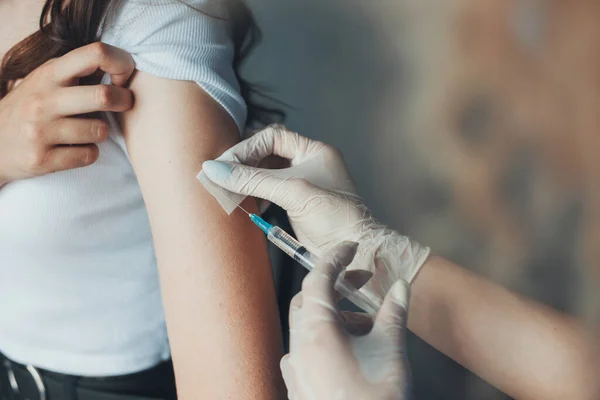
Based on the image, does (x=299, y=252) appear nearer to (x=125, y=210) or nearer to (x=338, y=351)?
(x=338, y=351)

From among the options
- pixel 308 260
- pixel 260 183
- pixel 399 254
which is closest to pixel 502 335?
pixel 399 254

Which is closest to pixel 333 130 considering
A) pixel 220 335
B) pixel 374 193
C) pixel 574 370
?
pixel 374 193

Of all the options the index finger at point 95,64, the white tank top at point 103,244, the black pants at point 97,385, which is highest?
the index finger at point 95,64

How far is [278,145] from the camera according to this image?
748mm

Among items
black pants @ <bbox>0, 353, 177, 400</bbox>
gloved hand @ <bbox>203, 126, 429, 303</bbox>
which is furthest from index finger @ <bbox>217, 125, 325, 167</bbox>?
black pants @ <bbox>0, 353, 177, 400</bbox>

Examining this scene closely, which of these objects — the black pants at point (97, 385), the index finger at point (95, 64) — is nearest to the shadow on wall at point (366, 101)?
the index finger at point (95, 64)

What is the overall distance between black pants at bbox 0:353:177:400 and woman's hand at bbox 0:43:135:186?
1.17ft

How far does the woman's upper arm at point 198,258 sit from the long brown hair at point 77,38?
0.12 meters

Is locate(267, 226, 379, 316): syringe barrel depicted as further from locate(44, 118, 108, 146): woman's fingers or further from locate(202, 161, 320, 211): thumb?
locate(44, 118, 108, 146): woman's fingers

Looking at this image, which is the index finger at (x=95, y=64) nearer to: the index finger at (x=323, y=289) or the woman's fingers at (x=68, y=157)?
the woman's fingers at (x=68, y=157)

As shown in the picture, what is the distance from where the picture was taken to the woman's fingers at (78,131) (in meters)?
0.67

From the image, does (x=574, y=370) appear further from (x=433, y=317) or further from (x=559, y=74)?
(x=559, y=74)

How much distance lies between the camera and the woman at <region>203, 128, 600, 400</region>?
22.6 inches

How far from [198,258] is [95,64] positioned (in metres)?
0.28
